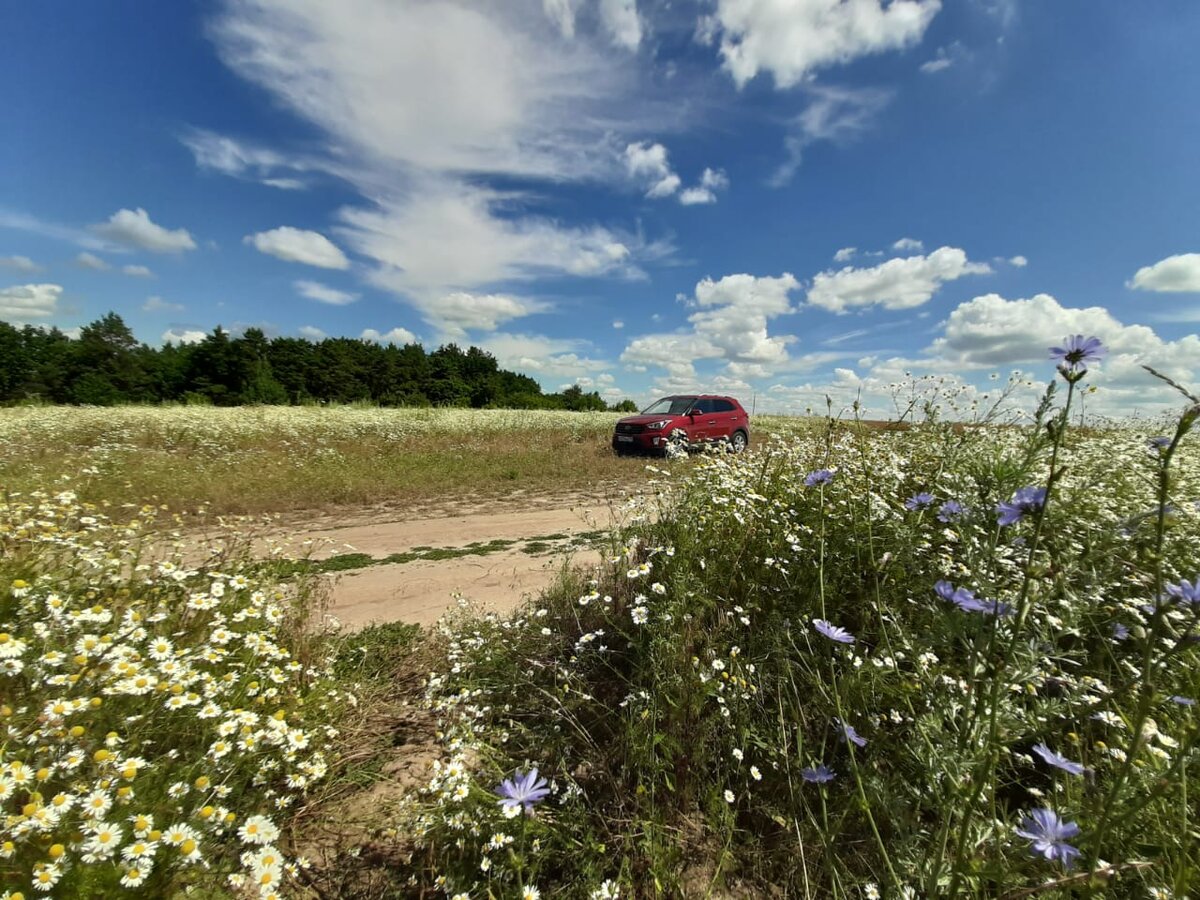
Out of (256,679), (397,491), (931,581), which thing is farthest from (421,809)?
(397,491)

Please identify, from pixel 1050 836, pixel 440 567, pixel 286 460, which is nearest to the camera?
pixel 1050 836

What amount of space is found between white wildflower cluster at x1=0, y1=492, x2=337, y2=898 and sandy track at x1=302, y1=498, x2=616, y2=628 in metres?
1.09

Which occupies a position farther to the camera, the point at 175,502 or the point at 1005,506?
the point at 175,502

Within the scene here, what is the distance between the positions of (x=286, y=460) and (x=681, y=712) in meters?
12.3

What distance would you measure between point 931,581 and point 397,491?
952cm

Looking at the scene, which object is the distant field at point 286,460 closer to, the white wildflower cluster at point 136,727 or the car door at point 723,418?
the car door at point 723,418

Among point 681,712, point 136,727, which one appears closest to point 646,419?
point 681,712

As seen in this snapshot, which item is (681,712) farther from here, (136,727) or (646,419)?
(646,419)

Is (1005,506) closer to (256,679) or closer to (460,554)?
(256,679)

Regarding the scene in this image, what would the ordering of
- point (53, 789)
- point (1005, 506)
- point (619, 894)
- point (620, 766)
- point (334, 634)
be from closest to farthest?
point (1005, 506) < point (53, 789) < point (619, 894) < point (620, 766) < point (334, 634)

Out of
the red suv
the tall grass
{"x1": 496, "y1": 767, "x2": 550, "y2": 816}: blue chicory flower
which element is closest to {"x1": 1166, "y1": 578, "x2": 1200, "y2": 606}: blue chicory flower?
the tall grass

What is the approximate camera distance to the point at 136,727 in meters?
1.97

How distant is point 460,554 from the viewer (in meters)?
6.49

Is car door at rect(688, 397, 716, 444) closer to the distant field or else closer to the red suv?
the red suv
